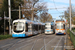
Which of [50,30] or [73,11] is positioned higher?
[73,11]

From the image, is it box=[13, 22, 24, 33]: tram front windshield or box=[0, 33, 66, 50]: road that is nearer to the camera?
box=[0, 33, 66, 50]: road

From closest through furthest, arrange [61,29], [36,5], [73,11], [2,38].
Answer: [2,38]
[61,29]
[36,5]
[73,11]

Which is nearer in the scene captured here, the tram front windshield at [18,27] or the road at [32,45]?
the road at [32,45]

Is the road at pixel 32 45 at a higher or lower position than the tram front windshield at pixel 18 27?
A: lower

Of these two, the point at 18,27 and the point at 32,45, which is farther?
the point at 18,27

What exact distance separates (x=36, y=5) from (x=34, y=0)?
1641mm

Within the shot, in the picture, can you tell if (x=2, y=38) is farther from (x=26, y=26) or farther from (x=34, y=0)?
(x=34, y=0)

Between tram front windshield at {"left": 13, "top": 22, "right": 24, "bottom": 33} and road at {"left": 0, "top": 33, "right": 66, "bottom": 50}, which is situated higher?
tram front windshield at {"left": 13, "top": 22, "right": 24, "bottom": 33}

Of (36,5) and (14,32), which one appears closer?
(14,32)

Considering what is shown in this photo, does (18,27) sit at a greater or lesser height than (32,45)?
greater

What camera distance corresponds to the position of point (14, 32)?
21844 millimetres

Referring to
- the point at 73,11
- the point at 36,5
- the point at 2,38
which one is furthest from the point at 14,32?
the point at 73,11

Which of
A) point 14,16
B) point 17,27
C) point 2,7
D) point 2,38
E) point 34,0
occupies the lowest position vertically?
point 2,38

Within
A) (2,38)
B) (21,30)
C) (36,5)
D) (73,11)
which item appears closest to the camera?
Result: (2,38)
